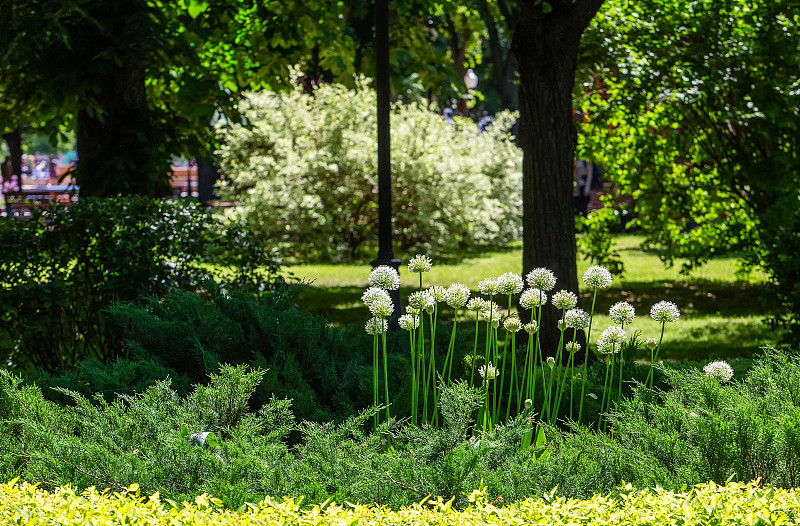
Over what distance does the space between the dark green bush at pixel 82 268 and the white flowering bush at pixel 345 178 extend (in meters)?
9.26

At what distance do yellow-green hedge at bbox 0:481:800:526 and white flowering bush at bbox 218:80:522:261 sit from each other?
1357 cm

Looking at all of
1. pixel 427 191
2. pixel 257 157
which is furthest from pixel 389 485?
pixel 257 157

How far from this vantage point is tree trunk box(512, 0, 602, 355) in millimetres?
6969

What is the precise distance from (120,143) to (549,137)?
446 cm

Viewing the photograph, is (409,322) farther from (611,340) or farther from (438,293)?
(611,340)

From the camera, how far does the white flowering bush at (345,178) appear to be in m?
16.3

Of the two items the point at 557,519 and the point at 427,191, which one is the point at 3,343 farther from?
the point at 427,191

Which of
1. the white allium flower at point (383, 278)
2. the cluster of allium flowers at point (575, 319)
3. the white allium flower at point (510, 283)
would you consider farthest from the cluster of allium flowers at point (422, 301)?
the cluster of allium flowers at point (575, 319)

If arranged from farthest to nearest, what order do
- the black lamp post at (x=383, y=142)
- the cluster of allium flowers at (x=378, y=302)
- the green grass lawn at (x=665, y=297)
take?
the green grass lawn at (x=665, y=297) → the black lamp post at (x=383, y=142) → the cluster of allium flowers at (x=378, y=302)

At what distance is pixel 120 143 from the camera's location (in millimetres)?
8906

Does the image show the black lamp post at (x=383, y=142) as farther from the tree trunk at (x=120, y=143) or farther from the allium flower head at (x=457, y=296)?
the allium flower head at (x=457, y=296)

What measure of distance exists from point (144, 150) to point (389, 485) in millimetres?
6650

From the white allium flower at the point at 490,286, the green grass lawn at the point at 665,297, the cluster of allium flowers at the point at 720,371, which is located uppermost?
the white allium flower at the point at 490,286

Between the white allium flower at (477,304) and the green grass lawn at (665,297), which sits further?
the green grass lawn at (665,297)
